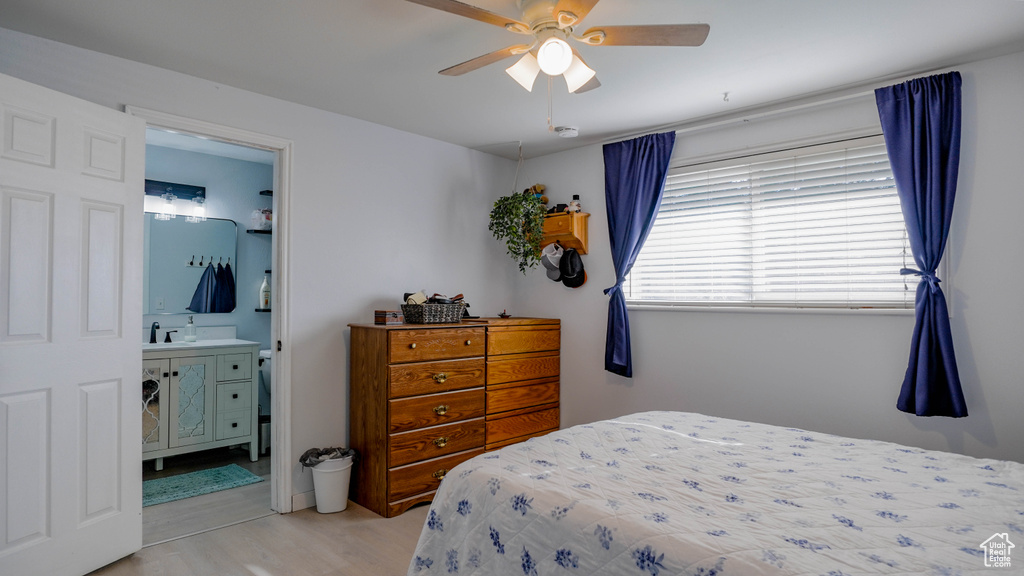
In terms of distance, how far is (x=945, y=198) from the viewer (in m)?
2.67

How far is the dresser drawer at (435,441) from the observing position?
3203mm

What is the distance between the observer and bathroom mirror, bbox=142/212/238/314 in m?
4.21

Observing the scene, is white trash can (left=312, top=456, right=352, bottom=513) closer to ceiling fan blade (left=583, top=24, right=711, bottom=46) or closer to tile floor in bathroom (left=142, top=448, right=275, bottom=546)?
tile floor in bathroom (left=142, top=448, right=275, bottom=546)

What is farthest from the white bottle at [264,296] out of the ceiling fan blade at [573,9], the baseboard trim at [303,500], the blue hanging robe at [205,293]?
Result: the ceiling fan blade at [573,9]

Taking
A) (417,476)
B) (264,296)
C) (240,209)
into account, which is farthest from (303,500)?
(240,209)

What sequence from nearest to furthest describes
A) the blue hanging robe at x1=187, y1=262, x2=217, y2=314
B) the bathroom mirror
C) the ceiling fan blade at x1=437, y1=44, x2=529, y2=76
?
the ceiling fan blade at x1=437, y1=44, x2=529, y2=76 < the bathroom mirror < the blue hanging robe at x1=187, y1=262, x2=217, y2=314

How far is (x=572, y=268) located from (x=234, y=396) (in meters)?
2.76

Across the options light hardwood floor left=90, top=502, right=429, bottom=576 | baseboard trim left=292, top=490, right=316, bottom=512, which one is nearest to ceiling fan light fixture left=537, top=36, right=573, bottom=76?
light hardwood floor left=90, top=502, right=429, bottom=576

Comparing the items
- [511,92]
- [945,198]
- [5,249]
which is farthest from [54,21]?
[945,198]

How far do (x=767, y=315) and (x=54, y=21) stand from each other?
382cm

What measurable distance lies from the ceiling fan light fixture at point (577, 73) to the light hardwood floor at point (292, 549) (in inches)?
89.9

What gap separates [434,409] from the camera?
3.38 m

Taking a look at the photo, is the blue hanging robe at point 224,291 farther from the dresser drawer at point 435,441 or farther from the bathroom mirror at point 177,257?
the dresser drawer at point 435,441

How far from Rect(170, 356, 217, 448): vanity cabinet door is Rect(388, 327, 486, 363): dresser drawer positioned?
1.82 metres
